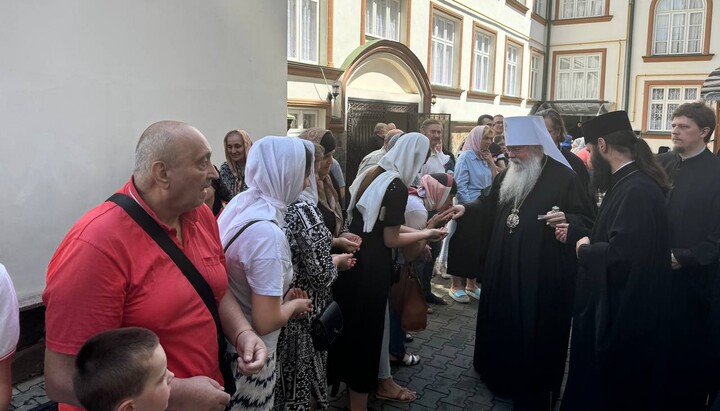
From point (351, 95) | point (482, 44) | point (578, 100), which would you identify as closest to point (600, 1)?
point (578, 100)

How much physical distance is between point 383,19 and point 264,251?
10.3 metres

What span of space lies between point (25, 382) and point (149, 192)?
10.7 feet

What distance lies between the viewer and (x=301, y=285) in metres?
2.60

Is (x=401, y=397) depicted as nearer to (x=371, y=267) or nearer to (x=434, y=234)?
(x=371, y=267)

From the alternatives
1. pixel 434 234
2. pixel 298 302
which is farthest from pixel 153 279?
pixel 434 234

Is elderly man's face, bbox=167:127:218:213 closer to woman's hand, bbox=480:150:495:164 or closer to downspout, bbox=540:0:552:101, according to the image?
woman's hand, bbox=480:150:495:164

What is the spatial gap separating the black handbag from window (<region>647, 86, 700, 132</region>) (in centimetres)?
2214

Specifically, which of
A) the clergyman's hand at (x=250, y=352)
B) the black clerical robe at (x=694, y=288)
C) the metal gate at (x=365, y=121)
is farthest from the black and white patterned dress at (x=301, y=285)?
the metal gate at (x=365, y=121)

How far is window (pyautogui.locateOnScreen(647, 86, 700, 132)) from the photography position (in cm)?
2059

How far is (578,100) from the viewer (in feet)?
73.0

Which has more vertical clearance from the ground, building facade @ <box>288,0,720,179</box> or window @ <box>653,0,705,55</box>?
window @ <box>653,0,705,55</box>

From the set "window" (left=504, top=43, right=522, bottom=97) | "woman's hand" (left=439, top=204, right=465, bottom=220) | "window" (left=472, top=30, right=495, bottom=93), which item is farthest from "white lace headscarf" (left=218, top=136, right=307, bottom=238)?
"window" (left=504, top=43, right=522, bottom=97)

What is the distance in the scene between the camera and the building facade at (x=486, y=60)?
9.30m

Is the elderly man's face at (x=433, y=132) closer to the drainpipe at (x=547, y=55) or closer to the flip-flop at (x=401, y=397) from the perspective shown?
the flip-flop at (x=401, y=397)
